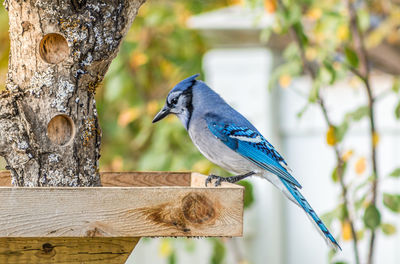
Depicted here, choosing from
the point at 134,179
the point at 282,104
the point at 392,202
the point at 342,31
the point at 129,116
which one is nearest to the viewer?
the point at 134,179

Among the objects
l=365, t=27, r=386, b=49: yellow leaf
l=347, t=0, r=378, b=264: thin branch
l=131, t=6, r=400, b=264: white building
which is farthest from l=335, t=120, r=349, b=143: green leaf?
l=131, t=6, r=400, b=264: white building

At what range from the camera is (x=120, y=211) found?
Answer: 4.79ft

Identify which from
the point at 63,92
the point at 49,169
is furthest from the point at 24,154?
the point at 63,92

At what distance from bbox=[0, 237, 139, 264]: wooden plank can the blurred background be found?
3.31 ft

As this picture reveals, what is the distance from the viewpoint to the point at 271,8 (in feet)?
8.65

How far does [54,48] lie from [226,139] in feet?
2.20

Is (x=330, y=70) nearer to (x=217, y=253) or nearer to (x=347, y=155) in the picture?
(x=347, y=155)

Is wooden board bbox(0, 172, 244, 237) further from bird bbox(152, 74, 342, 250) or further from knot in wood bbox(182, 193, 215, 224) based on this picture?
bird bbox(152, 74, 342, 250)

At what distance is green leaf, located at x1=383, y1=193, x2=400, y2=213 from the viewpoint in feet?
7.93

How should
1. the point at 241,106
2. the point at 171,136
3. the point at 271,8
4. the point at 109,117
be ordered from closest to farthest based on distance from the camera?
the point at 271,8 < the point at 171,136 < the point at 109,117 < the point at 241,106

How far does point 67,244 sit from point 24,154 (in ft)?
0.90

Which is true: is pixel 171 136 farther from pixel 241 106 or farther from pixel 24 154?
pixel 24 154

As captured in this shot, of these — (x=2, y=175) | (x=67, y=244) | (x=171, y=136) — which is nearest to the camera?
(x=67, y=244)

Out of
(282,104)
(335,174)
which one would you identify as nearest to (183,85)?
(335,174)
